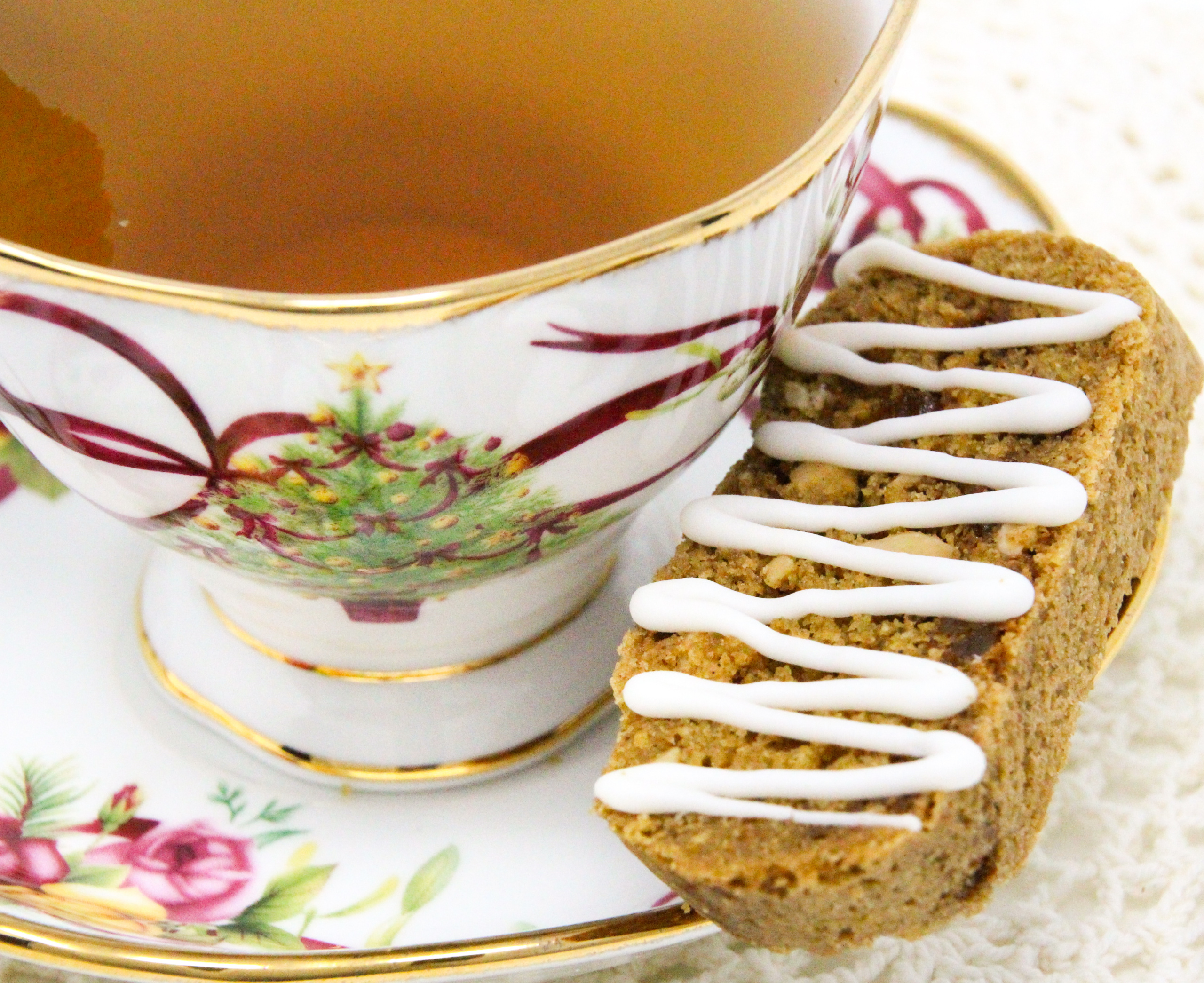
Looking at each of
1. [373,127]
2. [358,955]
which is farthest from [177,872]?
[373,127]

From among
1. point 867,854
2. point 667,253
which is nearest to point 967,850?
point 867,854

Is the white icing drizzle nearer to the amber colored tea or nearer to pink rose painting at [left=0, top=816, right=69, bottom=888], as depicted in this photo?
the amber colored tea

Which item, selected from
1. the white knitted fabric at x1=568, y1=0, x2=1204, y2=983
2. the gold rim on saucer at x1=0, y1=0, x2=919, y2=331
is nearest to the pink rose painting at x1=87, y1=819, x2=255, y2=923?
the white knitted fabric at x1=568, y1=0, x2=1204, y2=983

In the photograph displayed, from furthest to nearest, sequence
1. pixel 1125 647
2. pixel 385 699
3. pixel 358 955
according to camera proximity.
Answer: pixel 1125 647 < pixel 385 699 < pixel 358 955

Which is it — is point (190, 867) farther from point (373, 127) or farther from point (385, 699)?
point (373, 127)

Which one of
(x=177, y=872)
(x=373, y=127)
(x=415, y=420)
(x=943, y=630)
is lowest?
(x=177, y=872)

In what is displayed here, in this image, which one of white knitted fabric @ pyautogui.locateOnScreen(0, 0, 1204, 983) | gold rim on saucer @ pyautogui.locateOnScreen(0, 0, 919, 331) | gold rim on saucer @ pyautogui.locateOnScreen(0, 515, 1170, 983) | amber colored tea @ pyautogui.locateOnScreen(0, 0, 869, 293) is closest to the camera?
gold rim on saucer @ pyautogui.locateOnScreen(0, 0, 919, 331)
